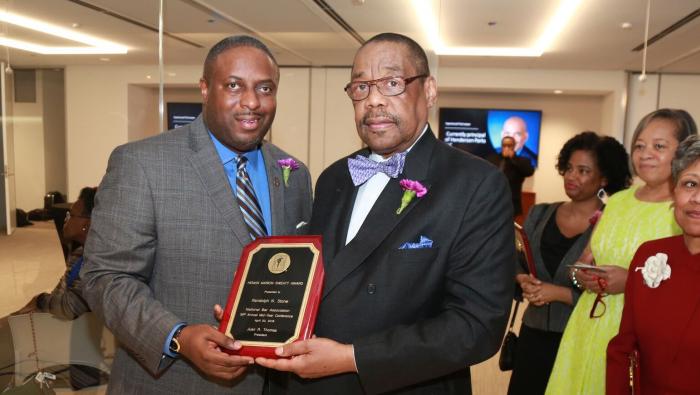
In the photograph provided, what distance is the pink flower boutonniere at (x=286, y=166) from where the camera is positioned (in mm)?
2061

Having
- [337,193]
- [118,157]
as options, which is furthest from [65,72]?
[337,193]

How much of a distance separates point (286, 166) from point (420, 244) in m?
0.78

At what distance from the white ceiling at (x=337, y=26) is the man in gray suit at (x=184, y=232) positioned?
242cm

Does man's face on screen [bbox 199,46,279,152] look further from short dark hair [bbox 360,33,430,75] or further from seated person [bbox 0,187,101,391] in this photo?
seated person [bbox 0,187,101,391]

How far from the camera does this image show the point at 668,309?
180cm

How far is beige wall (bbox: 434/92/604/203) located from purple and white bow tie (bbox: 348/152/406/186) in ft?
30.6

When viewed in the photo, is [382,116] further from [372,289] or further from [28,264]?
[28,264]

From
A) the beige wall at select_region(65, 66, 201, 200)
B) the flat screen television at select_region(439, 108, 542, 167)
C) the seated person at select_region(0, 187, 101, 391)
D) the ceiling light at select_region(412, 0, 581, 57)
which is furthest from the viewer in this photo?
the flat screen television at select_region(439, 108, 542, 167)

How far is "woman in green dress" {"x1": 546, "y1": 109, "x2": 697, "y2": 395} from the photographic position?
2.32 meters

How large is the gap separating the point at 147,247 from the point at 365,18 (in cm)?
504

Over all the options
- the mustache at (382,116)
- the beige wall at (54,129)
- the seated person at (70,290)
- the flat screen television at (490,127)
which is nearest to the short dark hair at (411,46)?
the mustache at (382,116)

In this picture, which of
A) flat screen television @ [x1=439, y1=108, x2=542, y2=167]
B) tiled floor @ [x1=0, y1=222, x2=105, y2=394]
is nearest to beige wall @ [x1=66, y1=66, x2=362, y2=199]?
tiled floor @ [x1=0, y1=222, x2=105, y2=394]

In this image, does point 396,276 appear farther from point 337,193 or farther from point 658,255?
point 658,255

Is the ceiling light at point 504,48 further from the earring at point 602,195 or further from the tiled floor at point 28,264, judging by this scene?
the tiled floor at point 28,264
